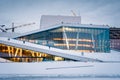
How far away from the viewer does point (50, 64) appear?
13438 mm

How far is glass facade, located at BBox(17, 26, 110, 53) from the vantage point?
188ft

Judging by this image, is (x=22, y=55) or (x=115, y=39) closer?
(x=22, y=55)

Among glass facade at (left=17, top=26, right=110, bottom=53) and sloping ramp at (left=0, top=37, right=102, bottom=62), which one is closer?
sloping ramp at (left=0, top=37, right=102, bottom=62)

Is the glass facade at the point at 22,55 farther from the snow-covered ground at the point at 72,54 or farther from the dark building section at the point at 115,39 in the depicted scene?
the dark building section at the point at 115,39

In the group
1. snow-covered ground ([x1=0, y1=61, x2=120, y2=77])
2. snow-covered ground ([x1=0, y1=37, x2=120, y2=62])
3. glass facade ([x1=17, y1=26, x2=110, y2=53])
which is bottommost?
snow-covered ground ([x1=0, y1=61, x2=120, y2=77])

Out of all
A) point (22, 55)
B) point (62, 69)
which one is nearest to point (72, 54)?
point (22, 55)

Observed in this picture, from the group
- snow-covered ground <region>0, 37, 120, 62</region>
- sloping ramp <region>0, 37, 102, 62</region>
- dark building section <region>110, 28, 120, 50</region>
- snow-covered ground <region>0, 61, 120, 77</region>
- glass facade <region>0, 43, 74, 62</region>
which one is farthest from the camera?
dark building section <region>110, 28, 120, 50</region>

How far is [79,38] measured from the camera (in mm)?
58750

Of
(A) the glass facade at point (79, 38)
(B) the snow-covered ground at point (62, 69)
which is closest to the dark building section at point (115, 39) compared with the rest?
(A) the glass facade at point (79, 38)

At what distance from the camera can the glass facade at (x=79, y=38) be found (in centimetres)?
5741

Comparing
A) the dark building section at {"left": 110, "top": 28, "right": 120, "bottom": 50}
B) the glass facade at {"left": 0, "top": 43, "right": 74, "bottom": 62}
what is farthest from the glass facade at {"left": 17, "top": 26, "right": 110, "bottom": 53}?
the dark building section at {"left": 110, "top": 28, "right": 120, "bottom": 50}

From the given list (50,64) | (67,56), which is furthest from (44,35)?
(50,64)

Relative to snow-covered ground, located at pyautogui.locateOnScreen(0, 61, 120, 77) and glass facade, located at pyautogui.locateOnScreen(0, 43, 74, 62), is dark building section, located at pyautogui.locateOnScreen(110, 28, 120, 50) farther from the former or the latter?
snow-covered ground, located at pyautogui.locateOnScreen(0, 61, 120, 77)

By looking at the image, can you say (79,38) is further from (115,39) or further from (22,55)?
(115,39)
